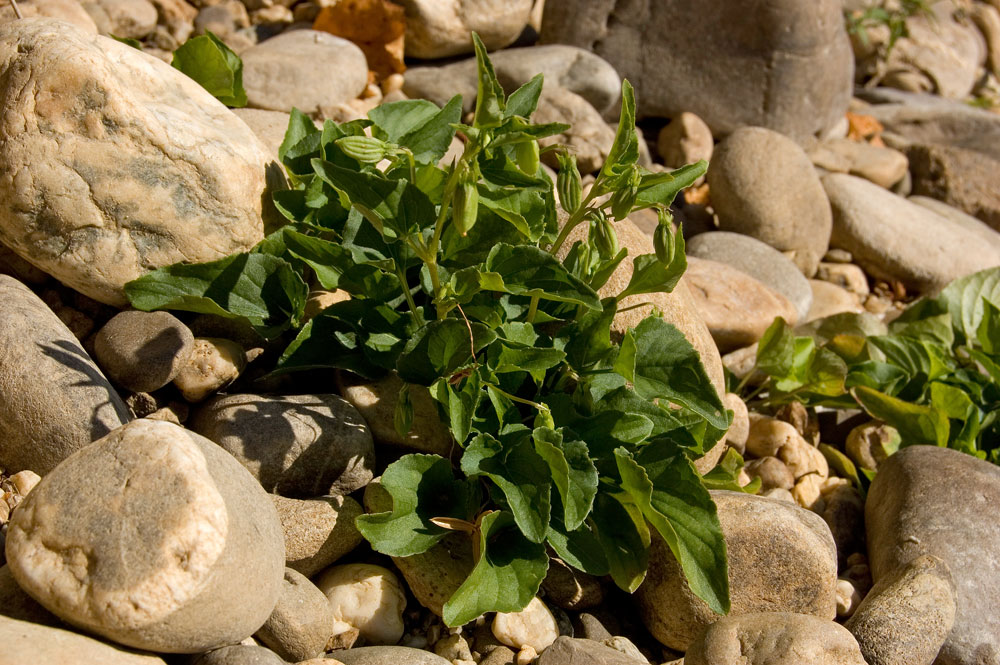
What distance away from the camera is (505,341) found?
276cm

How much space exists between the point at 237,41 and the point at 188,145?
2394mm

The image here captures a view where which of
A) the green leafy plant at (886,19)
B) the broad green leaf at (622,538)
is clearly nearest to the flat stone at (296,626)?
the broad green leaf at (622,538)

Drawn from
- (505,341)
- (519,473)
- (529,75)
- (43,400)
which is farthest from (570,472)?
(529,75)

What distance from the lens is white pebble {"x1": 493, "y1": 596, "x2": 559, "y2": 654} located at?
8.71ft

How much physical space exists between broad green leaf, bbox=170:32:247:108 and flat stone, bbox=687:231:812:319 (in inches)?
91.2

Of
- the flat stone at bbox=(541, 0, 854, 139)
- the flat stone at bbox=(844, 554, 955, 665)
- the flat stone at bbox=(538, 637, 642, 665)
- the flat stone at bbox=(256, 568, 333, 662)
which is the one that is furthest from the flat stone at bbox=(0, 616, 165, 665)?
the flat stone at bbox=(541, 0, 854, 139)

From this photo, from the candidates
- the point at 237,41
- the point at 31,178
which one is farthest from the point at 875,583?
the point at 237,41

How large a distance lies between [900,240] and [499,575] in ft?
12.2

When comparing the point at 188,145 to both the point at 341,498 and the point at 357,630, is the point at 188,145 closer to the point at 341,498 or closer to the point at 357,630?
the point at 341,498

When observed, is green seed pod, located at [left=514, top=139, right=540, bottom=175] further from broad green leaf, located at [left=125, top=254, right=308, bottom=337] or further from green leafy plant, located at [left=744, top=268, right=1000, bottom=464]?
green leafy plant, located at [left=744, top=268, right=1000, bottom=464]

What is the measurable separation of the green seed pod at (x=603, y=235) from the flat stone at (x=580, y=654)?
1.04 m

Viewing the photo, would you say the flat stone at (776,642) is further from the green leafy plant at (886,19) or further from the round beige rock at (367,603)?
the green leafy plant at (886,19)

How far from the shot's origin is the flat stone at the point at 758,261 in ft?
15.3

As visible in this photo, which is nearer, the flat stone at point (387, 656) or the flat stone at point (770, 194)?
the flat stone at point (387, 656)
